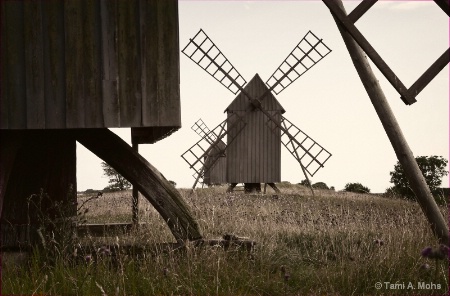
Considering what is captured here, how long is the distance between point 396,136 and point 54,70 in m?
4.08

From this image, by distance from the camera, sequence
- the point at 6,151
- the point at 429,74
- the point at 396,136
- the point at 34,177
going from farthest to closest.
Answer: the point at 34,177 → the point at 396,136 → the point at 429,74 → the point at 6,151

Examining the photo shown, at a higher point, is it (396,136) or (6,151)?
(396,136)

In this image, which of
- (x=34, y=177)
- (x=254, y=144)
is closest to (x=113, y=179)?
(x=254, y=144)

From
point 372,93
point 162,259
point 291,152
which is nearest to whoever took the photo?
point 162,259

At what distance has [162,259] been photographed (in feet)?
19.4

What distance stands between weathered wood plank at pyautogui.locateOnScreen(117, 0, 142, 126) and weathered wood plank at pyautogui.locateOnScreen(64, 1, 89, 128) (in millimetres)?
386

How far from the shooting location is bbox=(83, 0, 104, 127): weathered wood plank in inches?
233

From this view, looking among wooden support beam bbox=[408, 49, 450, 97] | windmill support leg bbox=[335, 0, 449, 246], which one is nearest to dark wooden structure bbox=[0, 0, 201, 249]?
windmill support leg bbox=[335, 0, 449, 246]

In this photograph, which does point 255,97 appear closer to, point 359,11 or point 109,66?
point 359,11

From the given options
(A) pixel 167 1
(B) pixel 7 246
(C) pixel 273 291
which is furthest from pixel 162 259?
(A) pixel 167 1

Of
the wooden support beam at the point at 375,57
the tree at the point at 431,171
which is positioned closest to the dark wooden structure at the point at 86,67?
the wooden support beam at the point at 375,57

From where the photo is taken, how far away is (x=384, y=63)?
6496mm

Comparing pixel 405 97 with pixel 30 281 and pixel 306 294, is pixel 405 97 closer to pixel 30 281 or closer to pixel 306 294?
pixel 306 294

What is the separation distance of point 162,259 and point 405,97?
3306 millimetres
